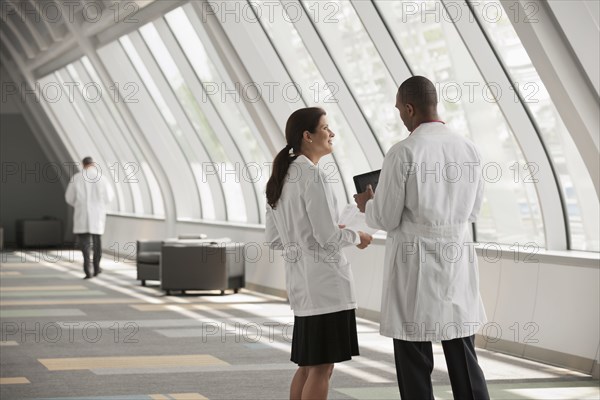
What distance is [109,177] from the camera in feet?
75.9

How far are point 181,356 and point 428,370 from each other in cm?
413

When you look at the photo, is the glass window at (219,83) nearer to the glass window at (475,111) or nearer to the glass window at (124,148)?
the glass window at (475,111)

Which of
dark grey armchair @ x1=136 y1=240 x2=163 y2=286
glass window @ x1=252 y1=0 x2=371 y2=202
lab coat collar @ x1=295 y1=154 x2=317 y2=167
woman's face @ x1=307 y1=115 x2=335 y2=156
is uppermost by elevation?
glass window @ x1=252 y1=0 x2=371 y2=202

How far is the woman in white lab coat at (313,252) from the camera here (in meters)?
4.38

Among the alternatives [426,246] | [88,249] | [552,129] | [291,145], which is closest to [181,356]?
[552,129]

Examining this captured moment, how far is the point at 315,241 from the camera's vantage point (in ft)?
14.5

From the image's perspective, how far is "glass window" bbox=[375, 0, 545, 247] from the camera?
8.92m

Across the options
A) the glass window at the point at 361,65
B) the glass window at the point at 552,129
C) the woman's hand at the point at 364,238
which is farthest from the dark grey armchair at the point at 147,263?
the woman's hand at the point at 364,238

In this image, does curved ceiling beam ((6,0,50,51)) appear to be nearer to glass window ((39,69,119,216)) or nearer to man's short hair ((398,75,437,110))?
glass window ((39,69,119,216))

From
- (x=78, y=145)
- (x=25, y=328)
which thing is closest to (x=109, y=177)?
(x=78, y=145)

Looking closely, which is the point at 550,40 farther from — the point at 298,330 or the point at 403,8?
the point at 298,330

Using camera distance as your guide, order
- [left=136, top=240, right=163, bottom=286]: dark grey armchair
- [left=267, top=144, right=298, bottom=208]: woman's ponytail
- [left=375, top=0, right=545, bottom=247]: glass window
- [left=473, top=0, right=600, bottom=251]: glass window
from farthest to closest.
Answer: [left=136, top=240, right=163, bottom=286]: dark grey armchair → [left=375, top=0, right=545, bottom=247]: glass window → [left=473, top=0, right=600, bottom=251]: glass window → [left=267, top=144, right=298, bottom=208]: woman's ponytail

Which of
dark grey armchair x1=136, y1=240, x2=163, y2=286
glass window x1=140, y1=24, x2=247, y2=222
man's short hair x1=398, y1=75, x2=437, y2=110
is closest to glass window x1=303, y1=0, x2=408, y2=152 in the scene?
dark grey armchair x1=136, y1=240, x2=163, y2=286

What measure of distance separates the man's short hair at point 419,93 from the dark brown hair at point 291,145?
553 millimetres
